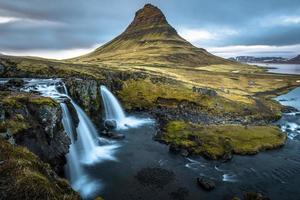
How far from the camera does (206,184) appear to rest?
3778 cm

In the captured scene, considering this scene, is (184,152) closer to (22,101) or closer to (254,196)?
(254,196)

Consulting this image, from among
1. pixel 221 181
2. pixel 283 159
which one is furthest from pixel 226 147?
pixel 221 181

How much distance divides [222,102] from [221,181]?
2151 inches

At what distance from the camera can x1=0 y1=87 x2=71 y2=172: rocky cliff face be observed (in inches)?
1304

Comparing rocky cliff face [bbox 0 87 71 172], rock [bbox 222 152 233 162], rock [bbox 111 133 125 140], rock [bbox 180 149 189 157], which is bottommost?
rock [bbox 222 152 233 162]

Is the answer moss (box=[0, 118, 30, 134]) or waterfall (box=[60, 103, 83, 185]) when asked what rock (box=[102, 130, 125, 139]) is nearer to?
waterfall (box=[60, 103, 83, 185])

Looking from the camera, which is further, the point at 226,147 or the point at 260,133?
the point at 260,133

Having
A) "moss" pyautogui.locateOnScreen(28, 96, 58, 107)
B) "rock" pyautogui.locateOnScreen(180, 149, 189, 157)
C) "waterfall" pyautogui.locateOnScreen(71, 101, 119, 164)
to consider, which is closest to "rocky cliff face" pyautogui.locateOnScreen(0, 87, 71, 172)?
"moss" pyautogui.locateOnScreen(28, 96, 58, 107)

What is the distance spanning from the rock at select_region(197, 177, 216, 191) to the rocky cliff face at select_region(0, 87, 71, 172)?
1751 cm

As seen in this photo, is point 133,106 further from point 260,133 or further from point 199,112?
point 260,133

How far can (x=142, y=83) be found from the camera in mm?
99812

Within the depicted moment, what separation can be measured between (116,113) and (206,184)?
130 ft

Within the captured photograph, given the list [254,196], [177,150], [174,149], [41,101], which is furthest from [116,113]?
[254,196]

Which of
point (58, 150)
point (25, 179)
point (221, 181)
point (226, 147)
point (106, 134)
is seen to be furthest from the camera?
point (106, 134)
